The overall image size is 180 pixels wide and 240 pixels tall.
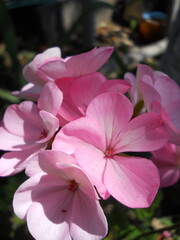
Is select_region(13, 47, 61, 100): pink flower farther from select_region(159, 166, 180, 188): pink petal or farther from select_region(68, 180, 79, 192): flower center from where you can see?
select_region(159, 166, 180, 188): pink petal

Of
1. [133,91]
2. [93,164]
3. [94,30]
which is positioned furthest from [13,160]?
[94,30]

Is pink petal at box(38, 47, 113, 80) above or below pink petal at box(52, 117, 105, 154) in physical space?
above

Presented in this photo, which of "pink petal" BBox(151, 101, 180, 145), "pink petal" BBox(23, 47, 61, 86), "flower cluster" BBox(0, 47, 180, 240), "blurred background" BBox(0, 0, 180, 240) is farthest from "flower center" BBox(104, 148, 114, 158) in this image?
"blurred background" BBox(0, 0, 180, 240)

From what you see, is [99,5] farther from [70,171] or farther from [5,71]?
[5,71]

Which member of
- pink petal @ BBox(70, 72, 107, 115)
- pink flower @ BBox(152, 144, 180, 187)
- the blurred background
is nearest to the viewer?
pink petal @ BBox(70, 72, 107, 115)

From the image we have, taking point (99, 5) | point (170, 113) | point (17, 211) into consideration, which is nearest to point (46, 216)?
point (17, 211)

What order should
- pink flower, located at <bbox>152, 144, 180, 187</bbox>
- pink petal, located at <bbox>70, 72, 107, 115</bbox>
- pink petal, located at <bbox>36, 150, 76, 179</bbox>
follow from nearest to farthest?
1. pink petal, located at <bbox>36, 150, 76, 179</bbox>
2. pink petal, located at <bbox>70, 72, 107, 115</bbox>
3. pink flower, located at <bbox>152, 144, 180, 187</bbox>

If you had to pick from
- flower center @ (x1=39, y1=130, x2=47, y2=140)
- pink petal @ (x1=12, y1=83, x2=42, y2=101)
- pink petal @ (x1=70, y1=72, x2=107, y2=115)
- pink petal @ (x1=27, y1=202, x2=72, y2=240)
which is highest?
pink petal @ (x1=70, y1=72, x2=107, y2=115)
